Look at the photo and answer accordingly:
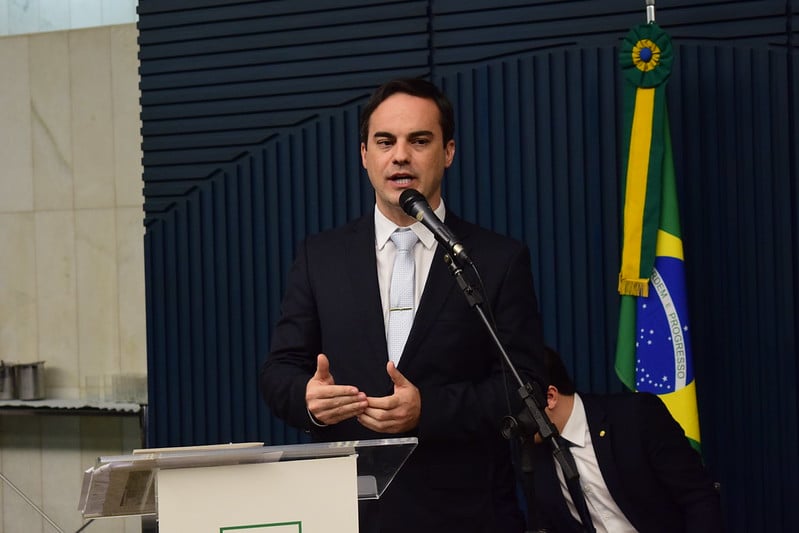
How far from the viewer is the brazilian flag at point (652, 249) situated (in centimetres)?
323

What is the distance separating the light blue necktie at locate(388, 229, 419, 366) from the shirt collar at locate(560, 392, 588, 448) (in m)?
1.06

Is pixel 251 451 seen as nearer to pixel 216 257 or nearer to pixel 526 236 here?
pixel 526 236

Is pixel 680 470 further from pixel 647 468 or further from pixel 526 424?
pixel 526 424

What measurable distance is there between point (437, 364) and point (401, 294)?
0.19 m

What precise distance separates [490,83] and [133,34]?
6.59ft

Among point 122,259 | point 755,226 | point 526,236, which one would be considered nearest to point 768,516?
point 755,226

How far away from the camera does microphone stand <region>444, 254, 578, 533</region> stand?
1.60 meters

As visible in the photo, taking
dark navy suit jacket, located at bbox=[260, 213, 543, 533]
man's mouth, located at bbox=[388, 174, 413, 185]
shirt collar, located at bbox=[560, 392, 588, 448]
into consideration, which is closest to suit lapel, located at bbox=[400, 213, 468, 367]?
dark navy suit jacket, located at bbox=[260, 213, 543, 533]

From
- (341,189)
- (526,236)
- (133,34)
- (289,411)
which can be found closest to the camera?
(289,411)

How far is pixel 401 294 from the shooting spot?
2037 millimetres

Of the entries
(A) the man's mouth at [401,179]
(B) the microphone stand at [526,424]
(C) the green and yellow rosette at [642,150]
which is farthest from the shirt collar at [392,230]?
(C) the green and yellow rosette at [642,150]

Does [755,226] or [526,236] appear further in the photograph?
[526,236]

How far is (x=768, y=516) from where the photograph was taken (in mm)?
3541

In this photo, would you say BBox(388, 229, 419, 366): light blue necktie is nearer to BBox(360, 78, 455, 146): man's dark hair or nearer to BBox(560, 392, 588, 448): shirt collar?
BBox(360, 78, 455, 146): man's dark hair
